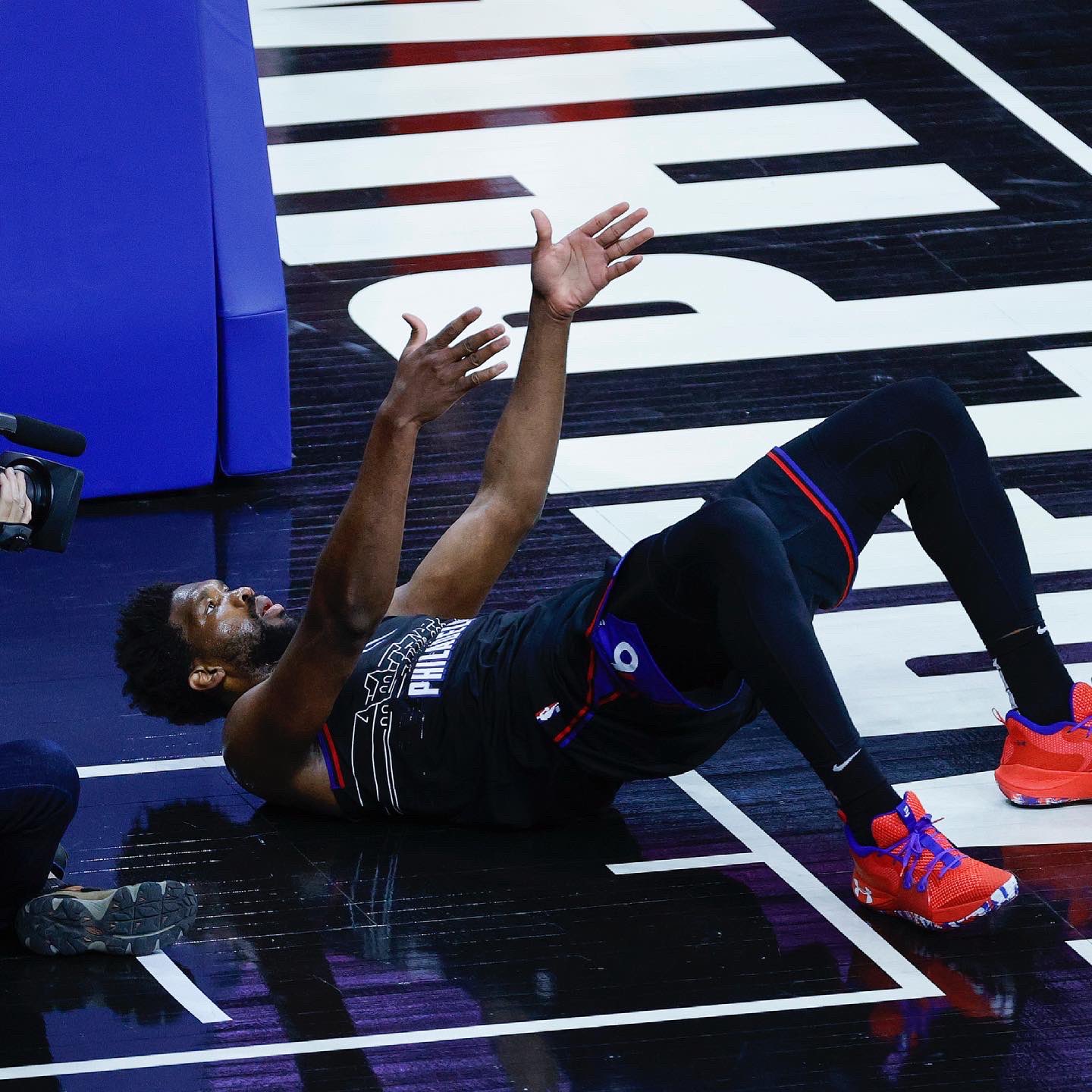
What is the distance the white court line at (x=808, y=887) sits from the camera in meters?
3.64

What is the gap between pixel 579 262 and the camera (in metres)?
4.14

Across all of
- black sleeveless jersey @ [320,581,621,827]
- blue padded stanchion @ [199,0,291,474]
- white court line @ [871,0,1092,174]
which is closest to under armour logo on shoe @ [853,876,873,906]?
black sleeveless jersey @ [320,581,621,827]

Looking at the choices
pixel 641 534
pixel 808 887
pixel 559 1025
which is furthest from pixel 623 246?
pixel 559 1025

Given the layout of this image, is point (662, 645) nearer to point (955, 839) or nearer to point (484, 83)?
point (955, 839)

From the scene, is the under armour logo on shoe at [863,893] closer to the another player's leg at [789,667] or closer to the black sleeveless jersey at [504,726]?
the another player's leg at [789,667]

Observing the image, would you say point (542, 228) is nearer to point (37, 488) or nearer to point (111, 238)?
point (37, 488)

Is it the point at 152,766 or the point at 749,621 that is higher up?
the point at 749,621

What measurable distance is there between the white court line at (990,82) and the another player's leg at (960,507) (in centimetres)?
377

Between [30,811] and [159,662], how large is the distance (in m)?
0.49

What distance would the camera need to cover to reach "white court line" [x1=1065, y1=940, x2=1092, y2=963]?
368 cm

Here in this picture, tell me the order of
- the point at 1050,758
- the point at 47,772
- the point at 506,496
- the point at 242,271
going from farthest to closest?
the point at 242,271 < the point at 506,496 < the point at 1050,758 < the point at 47,772

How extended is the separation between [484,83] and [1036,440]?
3.25 metres

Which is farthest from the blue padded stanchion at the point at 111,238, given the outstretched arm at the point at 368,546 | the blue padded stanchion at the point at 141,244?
the outstretched arm at the point at 368,546

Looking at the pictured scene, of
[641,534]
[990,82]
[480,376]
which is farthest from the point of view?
[990,82]
